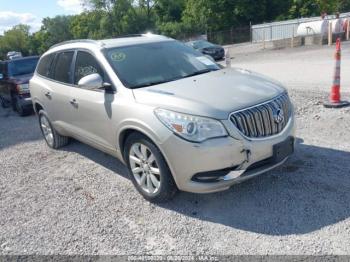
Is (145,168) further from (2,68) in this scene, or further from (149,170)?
(2,68)

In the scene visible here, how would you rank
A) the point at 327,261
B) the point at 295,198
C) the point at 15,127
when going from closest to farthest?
the point at 327,261 → the point at 295,198 → the point at 15,127

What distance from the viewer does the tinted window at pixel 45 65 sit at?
20.0ft

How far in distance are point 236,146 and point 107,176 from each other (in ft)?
7.52

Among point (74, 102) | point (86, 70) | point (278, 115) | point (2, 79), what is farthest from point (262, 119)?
point (2, 79)

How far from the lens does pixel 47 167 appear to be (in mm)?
5809

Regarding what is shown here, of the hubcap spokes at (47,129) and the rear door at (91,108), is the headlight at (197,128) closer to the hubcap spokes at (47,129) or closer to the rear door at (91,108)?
the rear door at (91,108)

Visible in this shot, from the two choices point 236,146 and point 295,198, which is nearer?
point 236,146

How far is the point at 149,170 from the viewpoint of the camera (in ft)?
13.3

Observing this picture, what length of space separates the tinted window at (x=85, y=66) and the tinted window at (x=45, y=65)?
114 cm

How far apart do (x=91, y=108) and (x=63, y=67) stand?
4.20 ft

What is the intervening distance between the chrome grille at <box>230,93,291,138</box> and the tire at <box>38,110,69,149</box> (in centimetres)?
379

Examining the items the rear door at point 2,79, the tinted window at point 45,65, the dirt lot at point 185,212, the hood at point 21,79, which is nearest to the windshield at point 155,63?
the dirt lot at point 185,212

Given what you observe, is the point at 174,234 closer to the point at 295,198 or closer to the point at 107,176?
the point at 295,198

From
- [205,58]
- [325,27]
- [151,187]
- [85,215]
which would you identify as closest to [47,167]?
[85,215]
